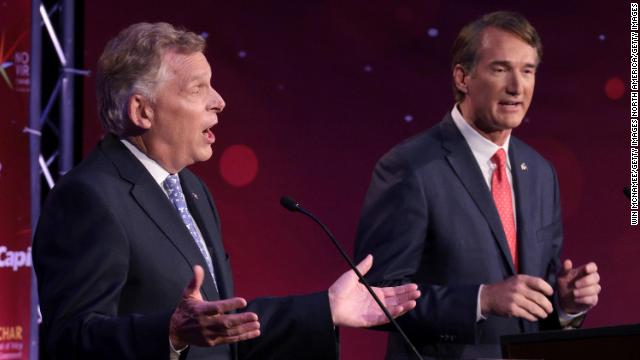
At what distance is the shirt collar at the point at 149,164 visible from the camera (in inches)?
Answer: 106

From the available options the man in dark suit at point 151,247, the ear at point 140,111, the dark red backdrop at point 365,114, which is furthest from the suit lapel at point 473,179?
the dark red backdrop at point 365,114

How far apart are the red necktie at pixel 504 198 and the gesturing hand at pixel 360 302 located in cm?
85

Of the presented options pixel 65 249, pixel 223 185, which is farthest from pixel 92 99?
pixel 65 249

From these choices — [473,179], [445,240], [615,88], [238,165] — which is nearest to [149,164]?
[445,240]

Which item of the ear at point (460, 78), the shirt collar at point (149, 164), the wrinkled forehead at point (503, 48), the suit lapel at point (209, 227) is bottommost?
the suit lapel at point (209, 227)

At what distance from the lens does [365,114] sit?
5246 mm

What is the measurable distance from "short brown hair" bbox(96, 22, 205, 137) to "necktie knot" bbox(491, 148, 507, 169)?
1242 millimetres

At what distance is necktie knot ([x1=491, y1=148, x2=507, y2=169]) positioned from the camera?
3506 millimetres

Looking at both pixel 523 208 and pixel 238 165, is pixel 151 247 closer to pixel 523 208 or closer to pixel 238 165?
pixel 523 208

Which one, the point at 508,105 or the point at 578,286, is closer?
the point at 578,286

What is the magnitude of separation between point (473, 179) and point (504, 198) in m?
0.13

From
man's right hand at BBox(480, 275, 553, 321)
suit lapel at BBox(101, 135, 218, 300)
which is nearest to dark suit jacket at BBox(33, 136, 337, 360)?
suit lapel at BBox(101, 135, 218, 300)

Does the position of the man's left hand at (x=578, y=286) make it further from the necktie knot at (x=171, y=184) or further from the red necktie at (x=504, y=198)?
the necktie knot at (x=171, y=184)

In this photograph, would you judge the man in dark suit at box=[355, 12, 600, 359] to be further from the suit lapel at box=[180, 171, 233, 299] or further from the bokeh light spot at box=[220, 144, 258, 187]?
the bokeh light spot at box=[220, 144, 258, 187]
